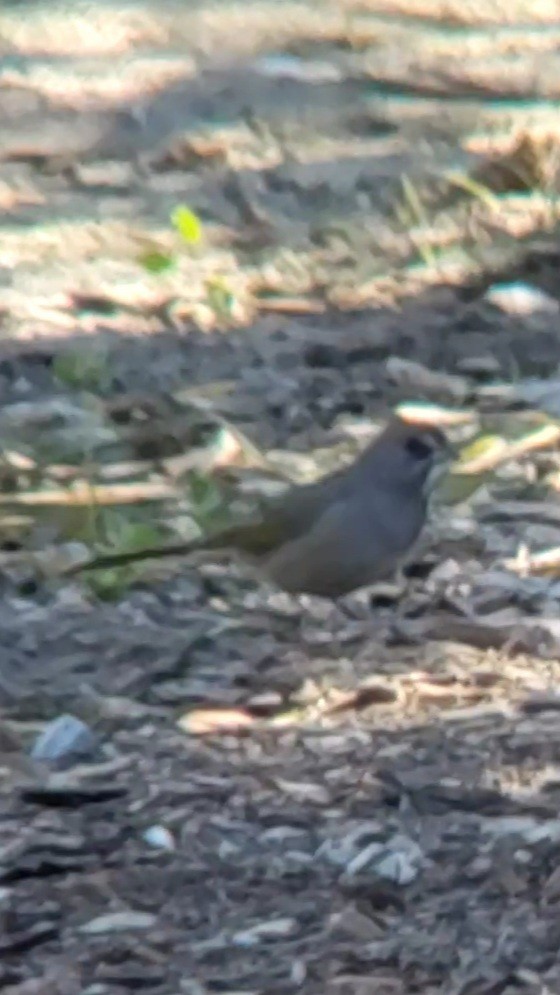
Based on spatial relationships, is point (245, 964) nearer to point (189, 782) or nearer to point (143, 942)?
point (143, 942)

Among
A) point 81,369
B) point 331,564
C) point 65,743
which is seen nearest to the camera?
point 65,743

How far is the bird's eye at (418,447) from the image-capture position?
616 cm

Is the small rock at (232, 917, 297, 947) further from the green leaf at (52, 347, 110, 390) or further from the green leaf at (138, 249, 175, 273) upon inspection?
the green leaf at (138, 249, 175, 273)

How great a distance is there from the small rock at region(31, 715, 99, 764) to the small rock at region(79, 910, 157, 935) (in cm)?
68

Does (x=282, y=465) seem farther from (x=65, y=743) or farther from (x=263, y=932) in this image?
(x=263, y=932)

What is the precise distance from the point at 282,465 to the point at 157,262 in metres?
1.59

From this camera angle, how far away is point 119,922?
4.30m

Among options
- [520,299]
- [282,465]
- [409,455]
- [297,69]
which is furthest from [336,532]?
[297,69]

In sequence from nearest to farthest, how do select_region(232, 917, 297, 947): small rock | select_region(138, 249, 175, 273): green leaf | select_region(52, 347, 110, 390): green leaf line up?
select_region(232, 917, 297, 947): small rock
select_region(52, 347, 110, 390): green leaf
select_region(138, 249, 175, 273): green leaf

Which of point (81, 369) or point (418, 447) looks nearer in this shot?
point (418, 447)

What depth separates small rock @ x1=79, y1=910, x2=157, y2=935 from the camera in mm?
4289

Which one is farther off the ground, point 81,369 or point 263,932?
point 263,932

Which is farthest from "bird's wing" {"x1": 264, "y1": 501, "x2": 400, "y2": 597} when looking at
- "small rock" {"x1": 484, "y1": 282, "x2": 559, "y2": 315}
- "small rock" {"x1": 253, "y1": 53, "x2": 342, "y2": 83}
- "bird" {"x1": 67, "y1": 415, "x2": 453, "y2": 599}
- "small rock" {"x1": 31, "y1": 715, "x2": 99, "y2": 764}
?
"small rock" {"x1": 253, "y1": 53, "x2": 342, "y2": 83}

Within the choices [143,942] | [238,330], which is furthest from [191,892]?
[238,330]
